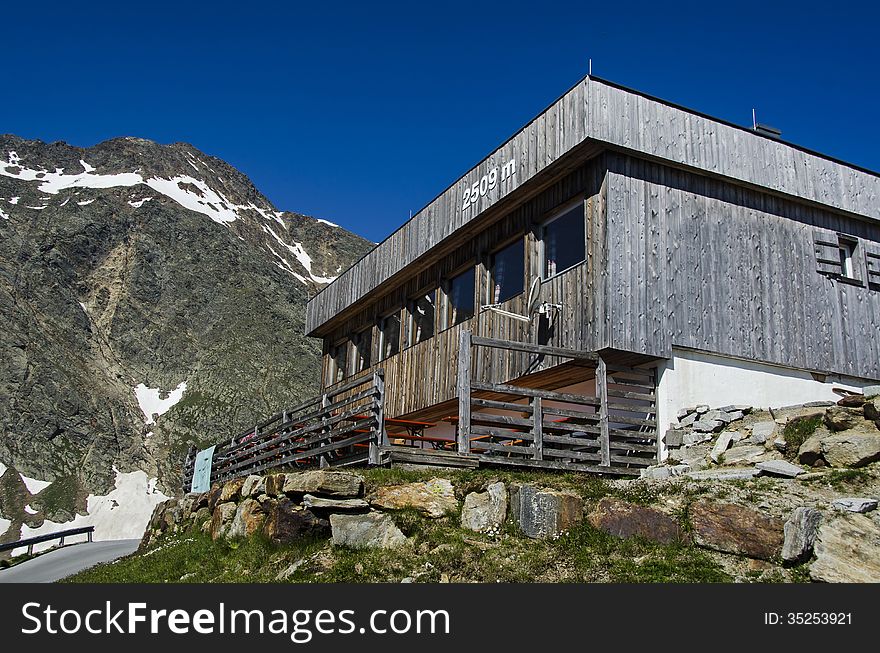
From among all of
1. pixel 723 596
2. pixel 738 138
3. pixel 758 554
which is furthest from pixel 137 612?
pixel 738 138

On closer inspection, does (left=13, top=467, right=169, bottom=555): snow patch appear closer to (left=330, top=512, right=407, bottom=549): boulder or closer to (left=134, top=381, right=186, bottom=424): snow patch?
(left=134, top=381, right=186, bottom=424): snow patch

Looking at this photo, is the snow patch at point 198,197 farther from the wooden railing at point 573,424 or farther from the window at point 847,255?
the wooden railing at point 573,424

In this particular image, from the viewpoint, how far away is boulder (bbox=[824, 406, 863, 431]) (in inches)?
436

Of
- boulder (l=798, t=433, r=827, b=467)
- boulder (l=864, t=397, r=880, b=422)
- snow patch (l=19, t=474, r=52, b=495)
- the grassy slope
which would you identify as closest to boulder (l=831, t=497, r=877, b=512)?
the grassy slope

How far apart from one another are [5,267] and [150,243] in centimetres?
1894

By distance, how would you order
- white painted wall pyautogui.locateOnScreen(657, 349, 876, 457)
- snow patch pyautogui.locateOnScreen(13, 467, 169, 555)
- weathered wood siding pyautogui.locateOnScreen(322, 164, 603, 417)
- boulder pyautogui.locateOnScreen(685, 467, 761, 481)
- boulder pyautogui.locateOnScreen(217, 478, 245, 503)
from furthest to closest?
snow patch pyautogui.locateOnScreen(13, 467, 169, 555)
weathered wood siding pyautogui.locateOnScreen(322, 164, 603, 417)
boulder pyautogui.locateOnScreen(217, 478, 245, 503)
white painted wall pyautogui.locateOnScreen(657, 349, 876, 457)
boulder pyautogui.locateOnScreen(685, 467, 761, 481)

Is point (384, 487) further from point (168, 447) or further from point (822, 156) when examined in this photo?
point (168, 447)

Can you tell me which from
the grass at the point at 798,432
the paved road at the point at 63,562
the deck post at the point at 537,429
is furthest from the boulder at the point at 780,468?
the paved road at the point at 63,562

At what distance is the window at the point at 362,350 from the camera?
943 inches

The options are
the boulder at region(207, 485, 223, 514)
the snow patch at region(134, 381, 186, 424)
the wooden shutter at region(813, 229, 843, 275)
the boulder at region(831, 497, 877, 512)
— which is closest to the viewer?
the boulder at region(831, 497, 877, 512)

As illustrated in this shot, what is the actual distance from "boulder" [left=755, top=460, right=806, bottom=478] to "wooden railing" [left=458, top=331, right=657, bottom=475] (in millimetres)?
2773

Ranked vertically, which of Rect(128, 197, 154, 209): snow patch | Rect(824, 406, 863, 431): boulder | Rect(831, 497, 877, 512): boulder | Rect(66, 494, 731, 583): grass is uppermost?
Rect(128, 197, 154, 209): snow patch

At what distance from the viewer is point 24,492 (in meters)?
62.1

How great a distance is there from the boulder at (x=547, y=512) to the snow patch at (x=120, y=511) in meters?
52.1
